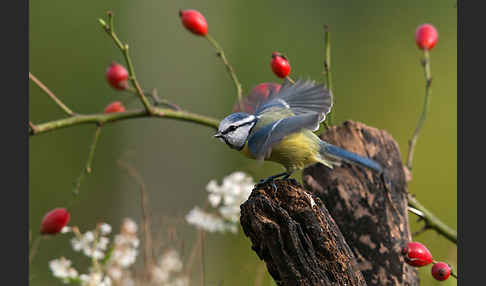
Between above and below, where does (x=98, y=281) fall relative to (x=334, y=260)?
below

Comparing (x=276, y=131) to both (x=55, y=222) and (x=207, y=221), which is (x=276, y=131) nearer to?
(x=207, y=221)

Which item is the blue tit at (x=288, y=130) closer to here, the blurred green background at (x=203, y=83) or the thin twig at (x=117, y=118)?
the thin twig at (x=117, y=118)

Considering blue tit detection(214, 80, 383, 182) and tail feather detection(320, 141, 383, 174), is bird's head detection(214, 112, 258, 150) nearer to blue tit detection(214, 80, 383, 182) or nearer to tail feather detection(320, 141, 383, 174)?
blue tit detection(214, 80, 383, 182)

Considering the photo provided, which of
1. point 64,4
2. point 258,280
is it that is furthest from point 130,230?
point 64,4

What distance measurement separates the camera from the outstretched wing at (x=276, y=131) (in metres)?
1.18

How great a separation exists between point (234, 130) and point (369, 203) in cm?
41

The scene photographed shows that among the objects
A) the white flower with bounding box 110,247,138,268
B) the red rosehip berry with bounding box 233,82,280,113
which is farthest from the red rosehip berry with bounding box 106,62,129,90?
the white flower with bounding box 110,247,138,268

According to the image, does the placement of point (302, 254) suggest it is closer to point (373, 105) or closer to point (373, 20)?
point (373, 105)

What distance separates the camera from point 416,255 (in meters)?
1.30

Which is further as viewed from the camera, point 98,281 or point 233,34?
point 233,34

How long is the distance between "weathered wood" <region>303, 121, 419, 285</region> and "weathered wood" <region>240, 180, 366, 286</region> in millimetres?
249

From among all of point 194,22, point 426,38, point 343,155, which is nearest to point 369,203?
point 343,155

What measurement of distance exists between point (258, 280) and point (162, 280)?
0.96 ft

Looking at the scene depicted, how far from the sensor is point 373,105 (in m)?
3.43
